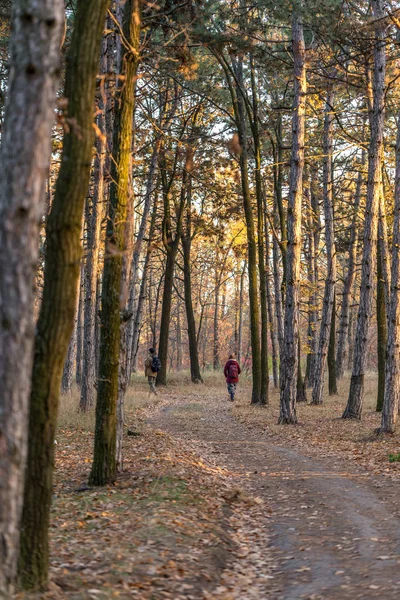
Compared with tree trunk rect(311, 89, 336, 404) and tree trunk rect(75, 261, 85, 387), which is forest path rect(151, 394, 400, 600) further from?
tree trunk rect(75, 261, 85, 387)

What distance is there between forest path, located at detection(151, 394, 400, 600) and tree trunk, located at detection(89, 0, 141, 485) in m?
2.59

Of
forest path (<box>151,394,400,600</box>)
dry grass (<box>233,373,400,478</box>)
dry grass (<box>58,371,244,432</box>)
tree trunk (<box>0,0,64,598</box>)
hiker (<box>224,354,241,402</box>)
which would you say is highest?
tree trunk (<box>0,0,64,598</box>)

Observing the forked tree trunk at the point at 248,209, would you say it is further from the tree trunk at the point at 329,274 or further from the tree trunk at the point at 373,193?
the tree trunk at the point at 373,193

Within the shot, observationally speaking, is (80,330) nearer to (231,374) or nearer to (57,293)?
(231,374)

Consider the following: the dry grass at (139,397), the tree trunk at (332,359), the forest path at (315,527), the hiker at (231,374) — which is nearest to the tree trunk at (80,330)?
the dry grass at (139,397)

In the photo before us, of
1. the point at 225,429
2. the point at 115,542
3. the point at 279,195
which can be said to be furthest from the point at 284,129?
the point at 115,542

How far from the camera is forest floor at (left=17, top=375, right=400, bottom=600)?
5.91 m

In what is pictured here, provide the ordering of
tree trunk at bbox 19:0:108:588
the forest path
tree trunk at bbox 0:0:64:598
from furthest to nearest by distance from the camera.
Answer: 1. the forest path
2. tree trunk at bbox 19:0:108:588
3. tree trunk at bbox 0:0:64:598

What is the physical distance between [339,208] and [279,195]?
4.72 m

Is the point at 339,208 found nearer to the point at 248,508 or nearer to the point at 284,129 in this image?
the point at 284,129

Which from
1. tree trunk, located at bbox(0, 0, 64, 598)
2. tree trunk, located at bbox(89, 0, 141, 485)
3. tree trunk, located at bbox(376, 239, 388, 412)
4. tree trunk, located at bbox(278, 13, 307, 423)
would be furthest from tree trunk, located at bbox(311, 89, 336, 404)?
tree trunk, located at bbox(0, 0, 64, 598)

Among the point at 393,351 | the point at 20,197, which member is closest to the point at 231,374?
the point at 393,351

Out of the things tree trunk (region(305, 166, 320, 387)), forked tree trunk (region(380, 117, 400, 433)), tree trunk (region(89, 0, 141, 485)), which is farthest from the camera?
tree trunk (region(305, 166, 320, 387))

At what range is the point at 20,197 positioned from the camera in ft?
13.8
